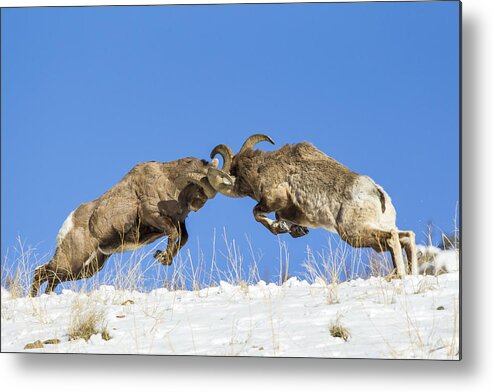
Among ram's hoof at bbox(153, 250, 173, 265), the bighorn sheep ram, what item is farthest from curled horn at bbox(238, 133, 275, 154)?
ram's hoof at bbox(153, 250, 173, 265)

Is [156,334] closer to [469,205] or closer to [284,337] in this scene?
[284,337]

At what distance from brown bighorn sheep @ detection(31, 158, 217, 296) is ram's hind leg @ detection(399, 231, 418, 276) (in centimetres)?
267

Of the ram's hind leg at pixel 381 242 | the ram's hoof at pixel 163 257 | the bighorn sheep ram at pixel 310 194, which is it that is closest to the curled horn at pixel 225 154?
the bighorn sheep ram at pixel 310 194

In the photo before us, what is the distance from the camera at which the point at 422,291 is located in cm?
747

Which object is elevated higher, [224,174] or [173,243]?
→ [224,174]

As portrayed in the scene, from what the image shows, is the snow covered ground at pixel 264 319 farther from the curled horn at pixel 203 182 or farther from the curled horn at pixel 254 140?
the curled horn at pixel 203 182

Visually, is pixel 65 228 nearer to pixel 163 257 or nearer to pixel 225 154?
pixel 163 257

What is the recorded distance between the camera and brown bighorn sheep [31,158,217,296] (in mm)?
10227

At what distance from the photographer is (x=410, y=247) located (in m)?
8.32

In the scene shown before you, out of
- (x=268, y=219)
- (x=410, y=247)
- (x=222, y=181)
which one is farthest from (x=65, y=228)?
(x=410, y=247)

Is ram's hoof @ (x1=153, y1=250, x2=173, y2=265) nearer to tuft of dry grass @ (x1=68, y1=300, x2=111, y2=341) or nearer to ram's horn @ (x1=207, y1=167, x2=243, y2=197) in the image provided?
ram's horn @ (x1=207, y1=167, x2=243, y2=197)

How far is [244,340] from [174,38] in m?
2.66

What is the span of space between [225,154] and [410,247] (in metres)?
2.62

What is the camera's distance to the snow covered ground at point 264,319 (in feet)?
A: 23.3
